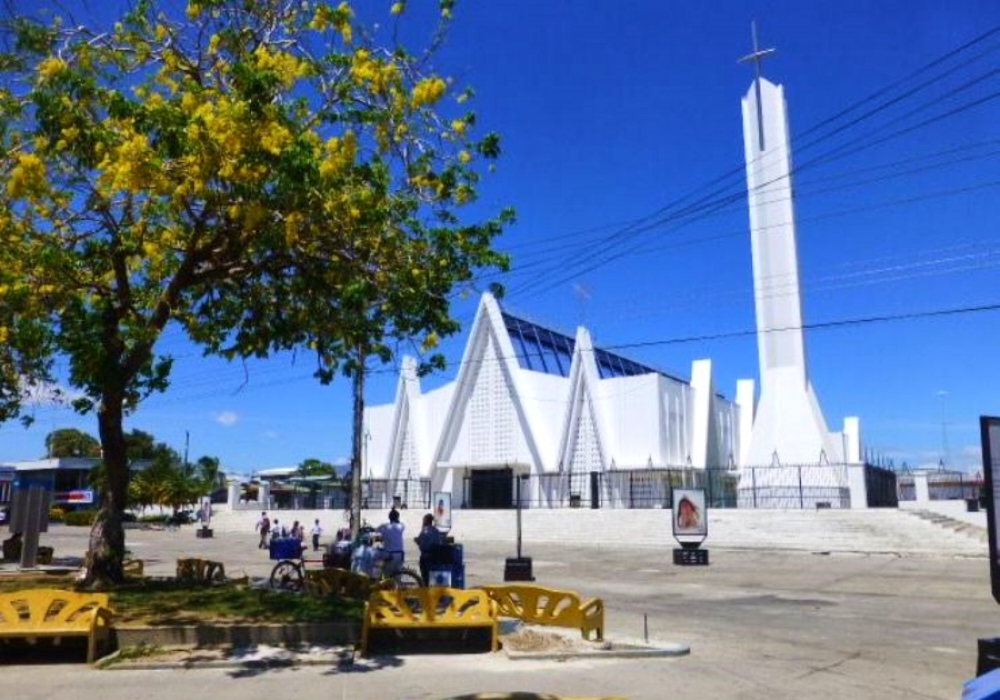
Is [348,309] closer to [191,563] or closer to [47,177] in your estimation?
[47,177]

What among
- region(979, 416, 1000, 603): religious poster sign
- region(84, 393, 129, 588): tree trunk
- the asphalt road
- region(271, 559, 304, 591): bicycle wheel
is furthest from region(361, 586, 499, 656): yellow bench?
region(271, 559, 304, 591): bicycle wheel

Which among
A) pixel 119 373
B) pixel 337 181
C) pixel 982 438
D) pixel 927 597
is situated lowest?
pixel 927 597

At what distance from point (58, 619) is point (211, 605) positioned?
115 inches

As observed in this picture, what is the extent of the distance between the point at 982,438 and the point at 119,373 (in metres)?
11.5

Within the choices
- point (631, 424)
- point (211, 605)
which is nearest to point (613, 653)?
point (211, 605)

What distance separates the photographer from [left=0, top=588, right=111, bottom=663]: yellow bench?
34.0ft

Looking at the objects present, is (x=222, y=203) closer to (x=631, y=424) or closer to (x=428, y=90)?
(x=428, y=90)

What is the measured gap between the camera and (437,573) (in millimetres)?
15047

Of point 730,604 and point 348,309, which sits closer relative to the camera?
point 348,309

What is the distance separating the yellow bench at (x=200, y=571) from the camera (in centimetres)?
1765

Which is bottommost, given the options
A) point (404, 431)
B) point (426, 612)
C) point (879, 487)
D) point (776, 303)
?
point (426, 612)

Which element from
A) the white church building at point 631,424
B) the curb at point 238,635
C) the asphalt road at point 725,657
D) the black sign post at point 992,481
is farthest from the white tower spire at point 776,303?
the black sign post at point 992,481

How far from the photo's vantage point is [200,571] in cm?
1808

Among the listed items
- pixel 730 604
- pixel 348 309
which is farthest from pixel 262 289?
pixel 730 604
